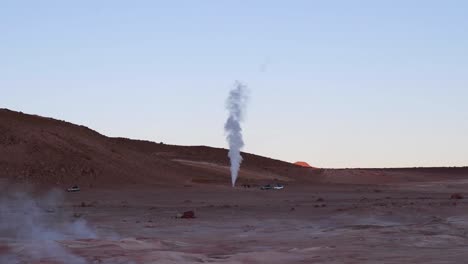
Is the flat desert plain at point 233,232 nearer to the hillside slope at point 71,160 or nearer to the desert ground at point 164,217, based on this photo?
the desert ground at point 164,217

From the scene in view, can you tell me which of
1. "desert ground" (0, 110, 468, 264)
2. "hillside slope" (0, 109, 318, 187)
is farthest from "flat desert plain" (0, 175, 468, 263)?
"hillside slope" (0, 109, 318, 187)

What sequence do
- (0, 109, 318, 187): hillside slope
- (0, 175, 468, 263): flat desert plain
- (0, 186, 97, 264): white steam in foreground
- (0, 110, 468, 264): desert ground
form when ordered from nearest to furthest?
(0, 186, 97, 264): white steam in foreground
(0, 175, 468, 263): flat desert plain
(0, 110, 468, 264): desert ground
(0, 109, 318, 187): hillside slope

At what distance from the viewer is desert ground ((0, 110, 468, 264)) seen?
19.2 meters

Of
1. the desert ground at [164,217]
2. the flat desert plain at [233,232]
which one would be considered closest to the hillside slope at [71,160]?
the desert ground at [164,217]

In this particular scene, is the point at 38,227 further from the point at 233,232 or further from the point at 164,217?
the point at 233,232

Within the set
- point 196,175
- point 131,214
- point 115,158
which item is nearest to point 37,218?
point 131,214

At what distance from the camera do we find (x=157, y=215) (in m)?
33.7

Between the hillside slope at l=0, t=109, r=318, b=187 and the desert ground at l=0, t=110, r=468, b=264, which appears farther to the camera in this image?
the hillside slope at l=0, t=109, r=318, b=187

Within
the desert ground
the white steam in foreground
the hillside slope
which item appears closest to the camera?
the white steam in foreground

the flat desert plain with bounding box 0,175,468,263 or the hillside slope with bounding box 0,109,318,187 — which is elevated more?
the hillside slope with bounding box 0,109,318,187

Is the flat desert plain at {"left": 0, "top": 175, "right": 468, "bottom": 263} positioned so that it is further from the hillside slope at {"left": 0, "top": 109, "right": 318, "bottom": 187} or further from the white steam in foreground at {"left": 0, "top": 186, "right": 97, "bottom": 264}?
the hillside slope at {"left": 0, "top": 109, "right": 318, "bottom": 187}

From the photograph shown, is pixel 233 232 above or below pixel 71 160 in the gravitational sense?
below

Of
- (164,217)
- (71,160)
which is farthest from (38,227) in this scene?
(71,160)

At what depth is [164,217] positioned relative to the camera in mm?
32625
